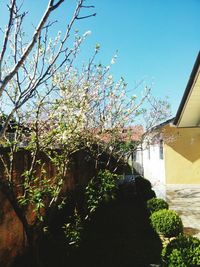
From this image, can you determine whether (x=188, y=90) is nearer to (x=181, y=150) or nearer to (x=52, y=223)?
(x=181, y=150)

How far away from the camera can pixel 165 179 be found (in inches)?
760

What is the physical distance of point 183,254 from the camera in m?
5.36

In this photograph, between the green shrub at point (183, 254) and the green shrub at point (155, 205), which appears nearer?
the green shrub at point (183, 254)

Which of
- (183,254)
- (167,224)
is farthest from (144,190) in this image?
(183,254)

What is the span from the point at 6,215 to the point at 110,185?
2.09 m

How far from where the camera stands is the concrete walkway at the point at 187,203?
394 inches

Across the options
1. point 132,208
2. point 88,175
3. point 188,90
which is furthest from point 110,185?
point 188,90

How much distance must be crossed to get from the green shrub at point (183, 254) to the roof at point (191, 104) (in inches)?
328

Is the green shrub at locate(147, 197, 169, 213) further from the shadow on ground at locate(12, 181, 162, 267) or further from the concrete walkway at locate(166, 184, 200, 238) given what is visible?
the concrete walkway at locate(166, 184, 200, 238)

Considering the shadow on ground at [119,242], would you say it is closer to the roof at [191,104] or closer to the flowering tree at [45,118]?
the flowering tree at [45,118]

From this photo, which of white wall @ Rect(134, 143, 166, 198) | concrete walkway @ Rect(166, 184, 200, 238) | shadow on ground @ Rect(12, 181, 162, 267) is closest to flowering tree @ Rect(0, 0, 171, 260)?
shadow on ground @ Rect(12, 181, 162, 267)

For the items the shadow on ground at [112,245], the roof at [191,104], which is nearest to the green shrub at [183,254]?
the shadow on ground at [112,245]

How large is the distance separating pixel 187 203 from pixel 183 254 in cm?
892

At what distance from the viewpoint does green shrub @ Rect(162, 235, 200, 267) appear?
17.3ft
